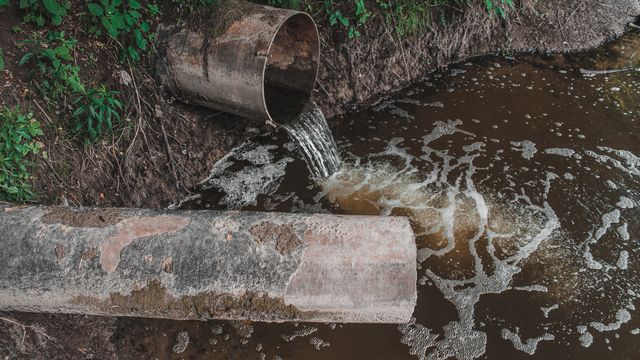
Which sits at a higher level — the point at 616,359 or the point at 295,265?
the point at 295,265

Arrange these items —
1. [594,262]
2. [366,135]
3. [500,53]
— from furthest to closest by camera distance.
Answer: [500,53]
[366,135]
[594,262]

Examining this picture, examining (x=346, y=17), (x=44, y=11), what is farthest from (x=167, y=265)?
(x=346, y=17)

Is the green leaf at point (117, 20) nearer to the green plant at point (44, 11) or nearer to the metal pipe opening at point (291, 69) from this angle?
the green plant at point (44, 11)

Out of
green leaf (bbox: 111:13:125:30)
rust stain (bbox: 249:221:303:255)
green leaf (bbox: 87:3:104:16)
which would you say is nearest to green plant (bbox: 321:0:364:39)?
green leaf (bbox: 111:13:125:30)

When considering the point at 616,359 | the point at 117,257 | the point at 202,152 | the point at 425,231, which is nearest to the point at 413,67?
the point at 425,231

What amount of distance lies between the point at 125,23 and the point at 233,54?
0.89 meters

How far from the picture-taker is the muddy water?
3451mm

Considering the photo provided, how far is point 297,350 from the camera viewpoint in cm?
335

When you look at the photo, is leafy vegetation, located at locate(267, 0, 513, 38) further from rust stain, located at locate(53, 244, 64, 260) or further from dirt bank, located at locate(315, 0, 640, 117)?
rust stain, located at locate(53, 244, 64, 260)

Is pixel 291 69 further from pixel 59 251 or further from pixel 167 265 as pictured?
pixel 59 251

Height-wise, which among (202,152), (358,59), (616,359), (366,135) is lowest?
(616,359)

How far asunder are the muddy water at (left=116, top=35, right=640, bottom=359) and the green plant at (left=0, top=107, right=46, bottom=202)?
1.16 m

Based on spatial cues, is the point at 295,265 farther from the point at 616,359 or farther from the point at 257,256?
the point at 616,359

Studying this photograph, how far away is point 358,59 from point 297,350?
3.33 meters
